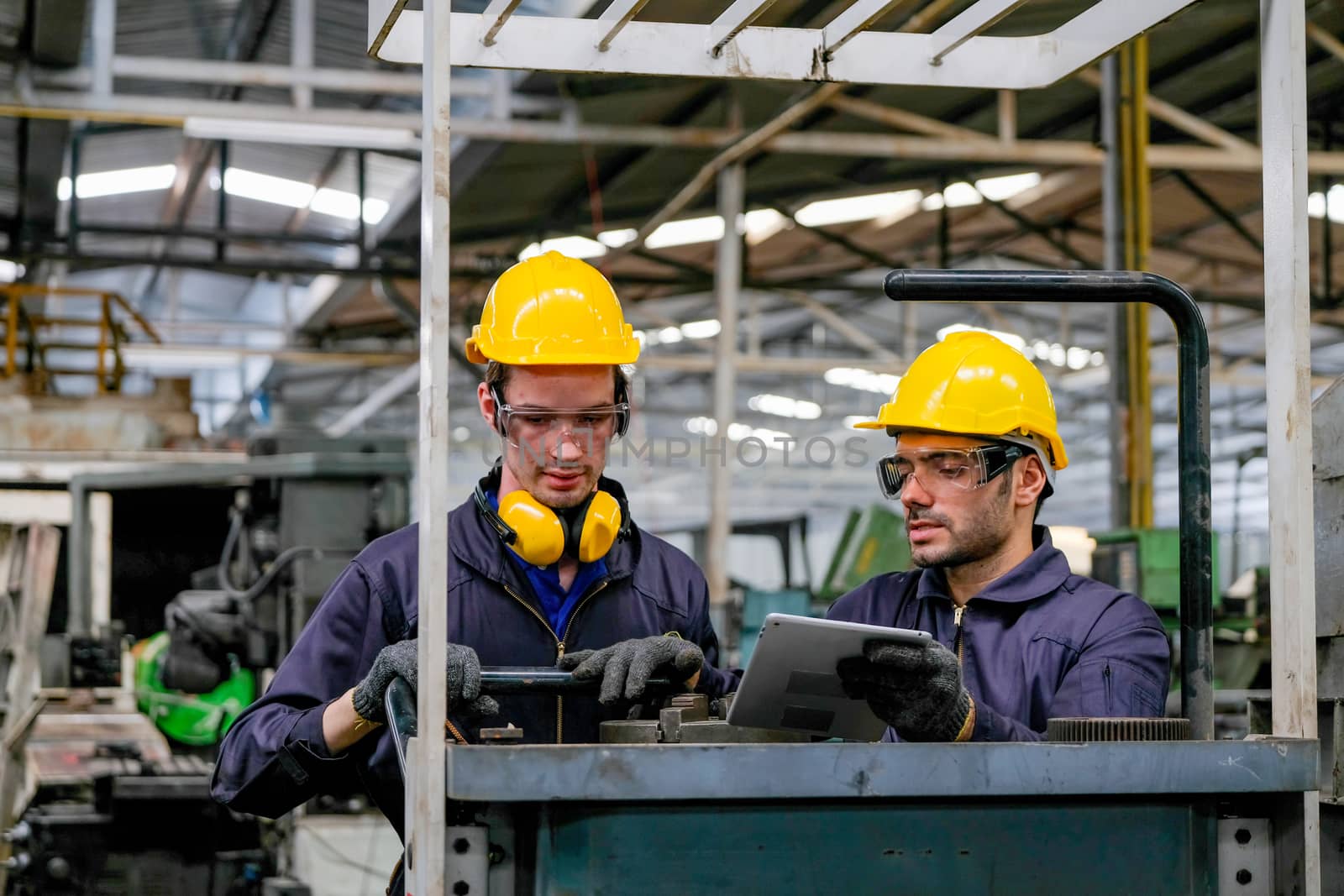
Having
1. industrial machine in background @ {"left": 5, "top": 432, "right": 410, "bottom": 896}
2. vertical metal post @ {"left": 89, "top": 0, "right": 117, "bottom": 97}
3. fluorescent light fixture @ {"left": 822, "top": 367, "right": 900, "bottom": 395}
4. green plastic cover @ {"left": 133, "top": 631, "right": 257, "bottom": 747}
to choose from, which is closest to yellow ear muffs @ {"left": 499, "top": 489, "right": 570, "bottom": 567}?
industrial machine in background @ {"left": 5, "top": 432, "right": 410, "bottom": 896}

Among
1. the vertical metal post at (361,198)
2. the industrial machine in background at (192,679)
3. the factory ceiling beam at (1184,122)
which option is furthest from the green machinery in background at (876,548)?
the vertical metal post at (361,198)

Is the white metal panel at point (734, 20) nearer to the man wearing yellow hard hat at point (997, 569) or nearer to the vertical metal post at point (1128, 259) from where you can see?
the man wearing yellow hard hat at point (997, 569)

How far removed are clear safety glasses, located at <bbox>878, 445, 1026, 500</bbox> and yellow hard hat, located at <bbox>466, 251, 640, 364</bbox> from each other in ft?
1.75

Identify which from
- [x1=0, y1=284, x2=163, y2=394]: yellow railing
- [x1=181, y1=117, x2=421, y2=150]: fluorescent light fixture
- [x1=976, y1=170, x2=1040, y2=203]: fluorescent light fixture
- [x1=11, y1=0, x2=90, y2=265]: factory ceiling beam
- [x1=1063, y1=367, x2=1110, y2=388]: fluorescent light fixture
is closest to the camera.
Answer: [x1=11, y1=0, x2=90, y2=265]: factory ceiling beam

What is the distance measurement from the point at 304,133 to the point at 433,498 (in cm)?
803

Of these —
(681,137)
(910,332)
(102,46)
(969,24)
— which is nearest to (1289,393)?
(969,24)

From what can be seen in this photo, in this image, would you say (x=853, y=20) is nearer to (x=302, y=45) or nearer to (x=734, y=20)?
(x=734, y=20)

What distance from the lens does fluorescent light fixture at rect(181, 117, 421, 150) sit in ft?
29.1

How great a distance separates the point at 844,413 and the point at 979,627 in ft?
63.6

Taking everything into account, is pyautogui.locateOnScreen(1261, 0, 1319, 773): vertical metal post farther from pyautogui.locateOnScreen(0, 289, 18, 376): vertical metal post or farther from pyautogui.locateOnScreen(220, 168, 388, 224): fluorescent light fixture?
pyautogui.locateOnScreen(220, 168, 388, 224): fluorescent light fixture

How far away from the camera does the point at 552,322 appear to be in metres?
2.41

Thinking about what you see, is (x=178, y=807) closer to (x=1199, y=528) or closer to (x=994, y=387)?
(x=994, y=387)

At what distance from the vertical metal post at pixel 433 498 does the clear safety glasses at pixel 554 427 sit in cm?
80

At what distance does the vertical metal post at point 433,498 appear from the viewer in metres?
1.54
